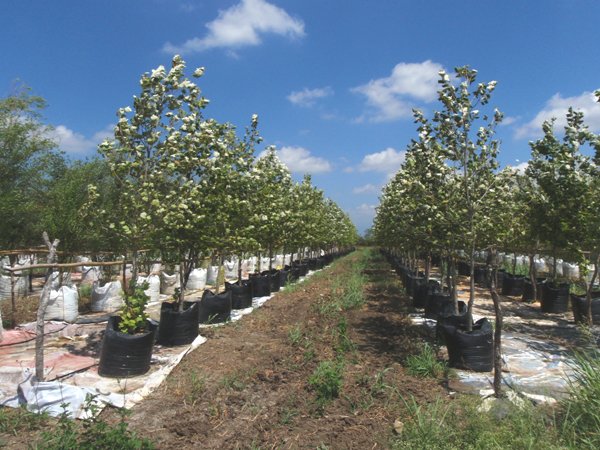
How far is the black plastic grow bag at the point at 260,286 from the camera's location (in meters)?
13.1

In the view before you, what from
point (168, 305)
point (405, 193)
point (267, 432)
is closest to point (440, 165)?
point (405, 193)

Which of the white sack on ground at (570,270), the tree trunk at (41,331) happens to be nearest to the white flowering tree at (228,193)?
the tree trunk at (41,331)

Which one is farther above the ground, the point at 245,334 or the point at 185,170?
the point at 185,170

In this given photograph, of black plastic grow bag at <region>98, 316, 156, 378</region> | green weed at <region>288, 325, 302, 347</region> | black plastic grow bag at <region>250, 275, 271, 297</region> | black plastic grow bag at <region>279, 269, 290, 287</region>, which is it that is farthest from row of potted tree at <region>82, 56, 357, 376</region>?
black plastic grow bag at <region>279, 269, 290, 287</region>

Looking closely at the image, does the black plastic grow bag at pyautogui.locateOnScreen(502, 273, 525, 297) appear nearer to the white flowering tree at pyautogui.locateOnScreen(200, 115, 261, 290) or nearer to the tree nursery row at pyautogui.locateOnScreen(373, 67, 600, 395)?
the tree nursery row at pyautogui.locateOnScreen(373, 67, 600, 395)

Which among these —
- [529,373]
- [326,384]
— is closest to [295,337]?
[326,384]

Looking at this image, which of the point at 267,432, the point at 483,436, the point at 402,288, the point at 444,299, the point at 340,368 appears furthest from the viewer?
the point at 402,288

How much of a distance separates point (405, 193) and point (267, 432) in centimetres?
489

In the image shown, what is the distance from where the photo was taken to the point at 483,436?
368 cm

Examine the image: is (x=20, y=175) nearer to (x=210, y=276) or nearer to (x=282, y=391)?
(x=210, y=276)

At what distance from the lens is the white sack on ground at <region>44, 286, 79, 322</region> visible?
8.75m

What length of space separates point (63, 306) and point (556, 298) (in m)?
11.2

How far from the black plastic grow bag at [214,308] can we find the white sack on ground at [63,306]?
2.61m

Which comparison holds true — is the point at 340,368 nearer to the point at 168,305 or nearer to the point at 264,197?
the point at 168,305
